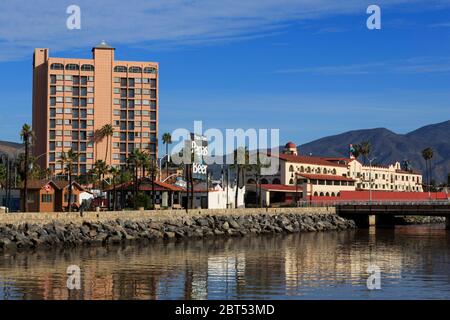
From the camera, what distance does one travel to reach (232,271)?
62.2 m

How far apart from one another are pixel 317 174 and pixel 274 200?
21.8 m

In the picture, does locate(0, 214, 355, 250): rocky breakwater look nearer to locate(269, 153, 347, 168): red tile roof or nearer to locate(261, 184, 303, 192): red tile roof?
locate(261, 184, 303, 192): red tile roof

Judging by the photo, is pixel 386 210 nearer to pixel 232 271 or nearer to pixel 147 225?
pixel 147 225

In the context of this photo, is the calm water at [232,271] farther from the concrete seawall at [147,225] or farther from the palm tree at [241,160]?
the palm tree at [241,160]

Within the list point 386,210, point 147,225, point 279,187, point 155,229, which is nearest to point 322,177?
point 279,187

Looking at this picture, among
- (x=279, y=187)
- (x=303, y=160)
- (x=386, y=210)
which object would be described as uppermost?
(x=303, y=160)

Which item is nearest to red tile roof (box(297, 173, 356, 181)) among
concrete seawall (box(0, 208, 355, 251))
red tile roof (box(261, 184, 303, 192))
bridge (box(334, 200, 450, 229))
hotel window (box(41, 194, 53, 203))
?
red tile roof (box(261, 184, 303, 192))

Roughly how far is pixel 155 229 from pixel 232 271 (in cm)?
3727

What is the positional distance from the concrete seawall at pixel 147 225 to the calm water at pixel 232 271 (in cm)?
509

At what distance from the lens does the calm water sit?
49.2 metres

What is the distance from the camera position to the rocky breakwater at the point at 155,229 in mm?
81062

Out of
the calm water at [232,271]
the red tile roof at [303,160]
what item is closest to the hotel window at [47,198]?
the calm water at [232,271]

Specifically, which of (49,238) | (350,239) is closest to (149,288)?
(49,238)
